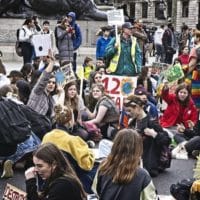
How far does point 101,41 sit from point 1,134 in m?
8.83

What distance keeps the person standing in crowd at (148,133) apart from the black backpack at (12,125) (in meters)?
1.17

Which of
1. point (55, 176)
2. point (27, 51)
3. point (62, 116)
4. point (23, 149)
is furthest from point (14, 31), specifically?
point (55, 176)

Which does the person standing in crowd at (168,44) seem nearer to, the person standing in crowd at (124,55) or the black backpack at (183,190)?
the person standing in crowd at (124,55)

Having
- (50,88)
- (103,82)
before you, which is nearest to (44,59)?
(103,82)

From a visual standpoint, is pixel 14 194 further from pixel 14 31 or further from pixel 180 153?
pixel 14 31

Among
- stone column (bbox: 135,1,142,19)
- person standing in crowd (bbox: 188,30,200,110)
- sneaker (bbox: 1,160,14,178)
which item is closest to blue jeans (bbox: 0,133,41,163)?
sneaker (bbox: 1,160,14,178)

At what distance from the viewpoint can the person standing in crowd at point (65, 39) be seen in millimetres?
17091

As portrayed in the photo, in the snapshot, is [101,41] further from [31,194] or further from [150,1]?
[150,1]

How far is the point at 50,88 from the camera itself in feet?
31.8

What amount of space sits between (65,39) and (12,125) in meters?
9.51

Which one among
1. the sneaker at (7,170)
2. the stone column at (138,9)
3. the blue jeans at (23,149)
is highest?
the blue jeans at (23,149)

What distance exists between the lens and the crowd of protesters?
5094 millimetres

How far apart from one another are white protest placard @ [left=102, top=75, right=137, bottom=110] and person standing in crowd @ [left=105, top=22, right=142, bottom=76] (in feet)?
3.36

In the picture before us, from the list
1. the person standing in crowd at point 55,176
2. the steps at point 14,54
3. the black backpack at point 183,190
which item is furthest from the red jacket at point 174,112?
the steps at point 14,54
